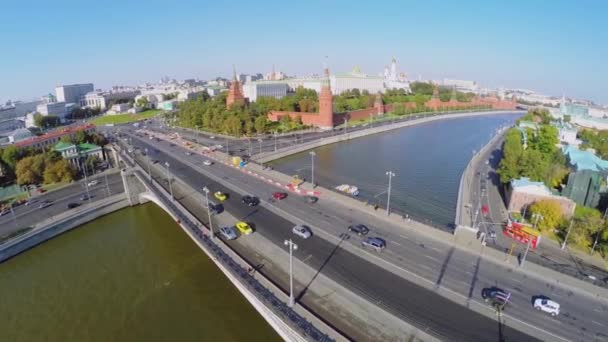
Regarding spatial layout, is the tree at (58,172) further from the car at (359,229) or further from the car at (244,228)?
the car at (359,229)

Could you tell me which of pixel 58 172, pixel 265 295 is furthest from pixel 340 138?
pixel 265 295

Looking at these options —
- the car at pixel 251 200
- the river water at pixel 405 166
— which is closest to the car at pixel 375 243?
the river water at pixel 405 166

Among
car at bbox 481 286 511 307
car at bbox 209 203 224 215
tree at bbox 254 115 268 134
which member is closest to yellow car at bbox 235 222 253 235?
car at bbox 209 203 224 215

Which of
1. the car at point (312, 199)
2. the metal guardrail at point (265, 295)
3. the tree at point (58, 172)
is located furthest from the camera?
the tree at point (58, 172)

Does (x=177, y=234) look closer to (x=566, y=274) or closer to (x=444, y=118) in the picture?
(x=566, y=274)

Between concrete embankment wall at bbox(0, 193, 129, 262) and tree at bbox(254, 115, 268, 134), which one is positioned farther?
tree at bbox(254, 115, 268, 134)

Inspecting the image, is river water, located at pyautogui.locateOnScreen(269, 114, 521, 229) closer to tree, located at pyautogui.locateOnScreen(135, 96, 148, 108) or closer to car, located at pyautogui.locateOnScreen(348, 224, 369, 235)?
car, located at pyautogui.locateOnScreen(348, 224, 369, 235)
